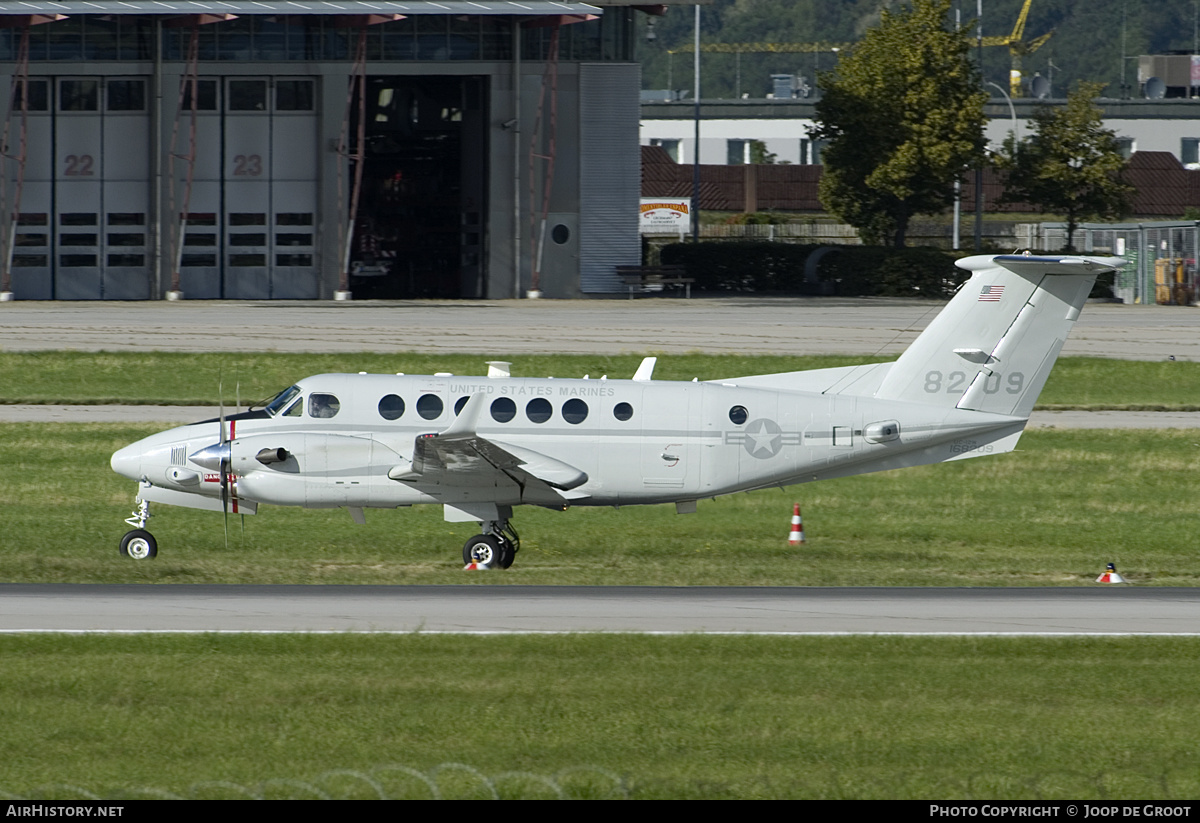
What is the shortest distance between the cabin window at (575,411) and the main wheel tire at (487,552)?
1.85 meters

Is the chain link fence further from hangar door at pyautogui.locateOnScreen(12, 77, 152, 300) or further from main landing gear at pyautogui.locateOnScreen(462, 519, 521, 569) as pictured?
main landing gear at pyautogui.locateOnScreen(462, 519, 521, 569)

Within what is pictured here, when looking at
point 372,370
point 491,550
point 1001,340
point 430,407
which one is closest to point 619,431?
point 491,550

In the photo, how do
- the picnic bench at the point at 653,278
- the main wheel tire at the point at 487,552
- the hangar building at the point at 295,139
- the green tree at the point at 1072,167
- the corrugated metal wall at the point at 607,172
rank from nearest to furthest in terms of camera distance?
the main wheel tire at the point at 487,552 → the hangar building at the point at 295,139 → the corrugated metal wall at the point at 607,172 → the picnic bench at the point at 653,278 → the green tree at the point at 1072,167

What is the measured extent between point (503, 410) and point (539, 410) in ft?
1.56

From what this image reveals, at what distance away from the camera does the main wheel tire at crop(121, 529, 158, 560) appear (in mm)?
20484

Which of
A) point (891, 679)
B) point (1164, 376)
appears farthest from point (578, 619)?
point (1164, 376)

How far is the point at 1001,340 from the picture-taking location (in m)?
21.1

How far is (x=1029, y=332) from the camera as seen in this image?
830 inches

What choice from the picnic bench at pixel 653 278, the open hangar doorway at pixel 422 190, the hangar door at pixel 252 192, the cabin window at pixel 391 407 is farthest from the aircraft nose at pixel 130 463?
the picnic bench at pixel 653 278

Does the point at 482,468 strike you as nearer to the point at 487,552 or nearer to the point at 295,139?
the point at 487,552

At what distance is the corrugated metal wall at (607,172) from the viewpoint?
63.3m

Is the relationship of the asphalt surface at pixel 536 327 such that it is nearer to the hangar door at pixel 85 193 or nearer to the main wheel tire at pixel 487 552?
the hangar door at pixel 85 193
